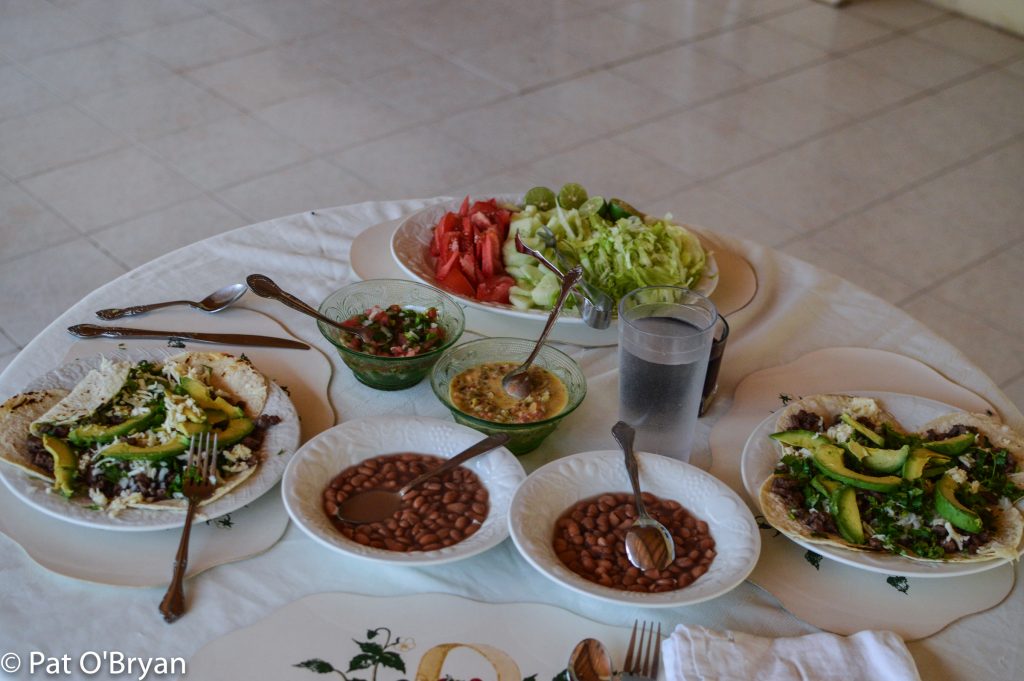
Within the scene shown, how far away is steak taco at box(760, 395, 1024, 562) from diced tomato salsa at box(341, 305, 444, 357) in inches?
20.7

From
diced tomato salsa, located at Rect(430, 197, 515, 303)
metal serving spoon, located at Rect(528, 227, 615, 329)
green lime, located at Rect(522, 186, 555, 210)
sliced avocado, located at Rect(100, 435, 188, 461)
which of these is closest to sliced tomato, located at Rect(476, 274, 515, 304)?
diced tomato salsa, located at Rect(430, 197, 515, 303)

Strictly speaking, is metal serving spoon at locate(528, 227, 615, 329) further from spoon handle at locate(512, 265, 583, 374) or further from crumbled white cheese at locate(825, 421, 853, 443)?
crumbled white cheese at locate(825, 421, 853, 443)

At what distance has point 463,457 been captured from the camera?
50.1 inches

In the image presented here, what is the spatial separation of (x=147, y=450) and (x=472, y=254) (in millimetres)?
708

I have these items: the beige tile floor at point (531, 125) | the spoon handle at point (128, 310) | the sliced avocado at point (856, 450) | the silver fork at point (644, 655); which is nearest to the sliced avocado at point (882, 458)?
the sliced avocado at point (856, 450)

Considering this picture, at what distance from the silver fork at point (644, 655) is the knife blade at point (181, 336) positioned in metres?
0.71

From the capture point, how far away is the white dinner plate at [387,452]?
117 centimetres

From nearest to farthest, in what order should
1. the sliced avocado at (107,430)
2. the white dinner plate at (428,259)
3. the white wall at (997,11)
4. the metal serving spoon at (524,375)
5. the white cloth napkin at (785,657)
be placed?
the white cloth napkin at (785,657), the sliced avocado at (107,430), the metal serving spoon at (524,375), the white dinner plate at (428,259), the white wall at (997,11)

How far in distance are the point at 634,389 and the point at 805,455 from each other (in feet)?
0.78

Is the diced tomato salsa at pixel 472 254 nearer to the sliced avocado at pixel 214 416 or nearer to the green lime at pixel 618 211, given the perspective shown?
the green lime at pixel 618 211

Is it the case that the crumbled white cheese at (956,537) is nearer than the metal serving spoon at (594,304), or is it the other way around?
the crumbled white cheese at (956,537)

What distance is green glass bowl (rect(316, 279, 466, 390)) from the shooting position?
57.2 inches

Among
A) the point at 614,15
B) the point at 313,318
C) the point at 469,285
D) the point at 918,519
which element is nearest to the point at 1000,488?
the point at 918,519

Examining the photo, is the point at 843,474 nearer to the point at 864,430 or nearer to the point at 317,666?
the point at 864,430
